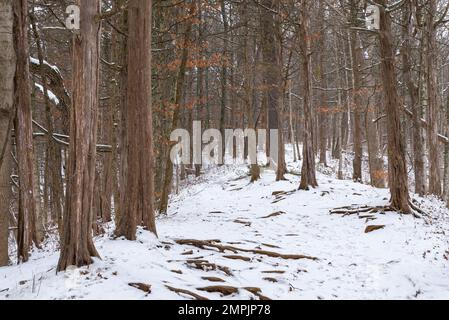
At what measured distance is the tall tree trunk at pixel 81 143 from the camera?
18.1 feet

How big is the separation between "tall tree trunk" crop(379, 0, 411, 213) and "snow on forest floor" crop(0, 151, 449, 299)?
1.91 feet

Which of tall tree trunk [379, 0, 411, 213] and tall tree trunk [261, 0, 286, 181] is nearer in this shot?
tall tree trunk [379, 0, 411, 213]

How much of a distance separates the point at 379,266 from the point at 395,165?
4003mm

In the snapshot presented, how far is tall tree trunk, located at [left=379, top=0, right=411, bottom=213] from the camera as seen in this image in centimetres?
1012

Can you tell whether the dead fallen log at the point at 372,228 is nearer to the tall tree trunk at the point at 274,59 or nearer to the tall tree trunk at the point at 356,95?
the tall tree trunk at the point at 274,59

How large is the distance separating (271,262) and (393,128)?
5280mm

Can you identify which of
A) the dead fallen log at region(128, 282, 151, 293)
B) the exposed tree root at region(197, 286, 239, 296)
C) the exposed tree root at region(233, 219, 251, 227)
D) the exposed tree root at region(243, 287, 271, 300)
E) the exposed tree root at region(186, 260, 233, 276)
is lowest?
the exposed tree root at region(233, 219, 251, 227)

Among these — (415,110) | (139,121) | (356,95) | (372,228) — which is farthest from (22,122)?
(356,95)

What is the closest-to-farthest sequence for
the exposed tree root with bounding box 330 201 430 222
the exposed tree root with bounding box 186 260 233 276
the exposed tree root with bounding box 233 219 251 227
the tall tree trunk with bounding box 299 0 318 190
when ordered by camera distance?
1. the exposed tree root with bounding box 186 260 233 276
2. the exposed tree root with bounding box 330 201 430 222
3. the exposed tree root with bounding box 233 219 251 227
4. the tall tree trunk with bounding box 299 0 318 190

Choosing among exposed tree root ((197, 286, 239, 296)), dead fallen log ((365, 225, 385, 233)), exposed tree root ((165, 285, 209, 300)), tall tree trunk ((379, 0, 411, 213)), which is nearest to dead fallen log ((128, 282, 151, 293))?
exposed tree root ((165, 285, 209, 300))

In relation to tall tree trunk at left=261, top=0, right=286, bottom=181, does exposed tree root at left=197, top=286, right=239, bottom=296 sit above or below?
below

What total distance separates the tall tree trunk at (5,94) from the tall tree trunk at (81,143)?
2.13 m

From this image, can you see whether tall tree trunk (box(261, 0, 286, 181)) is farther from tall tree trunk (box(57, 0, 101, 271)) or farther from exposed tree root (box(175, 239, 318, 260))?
tall tree trunk (box(57, 0, 101, 271))

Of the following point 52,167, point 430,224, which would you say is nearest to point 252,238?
point 430,224
